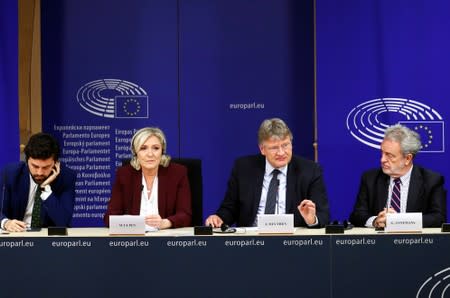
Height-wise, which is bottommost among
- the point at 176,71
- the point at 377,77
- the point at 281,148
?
the point at 281,148

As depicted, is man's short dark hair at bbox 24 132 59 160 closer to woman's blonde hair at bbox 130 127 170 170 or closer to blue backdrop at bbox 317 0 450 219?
woman's blonde hair at bbox 130 127 170 170

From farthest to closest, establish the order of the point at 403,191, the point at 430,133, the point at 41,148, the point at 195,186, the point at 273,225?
the point at 430,133
the point at 195,186
the point at 403,191
the point at 41,148
the point at 273,225

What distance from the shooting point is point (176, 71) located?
5.64m

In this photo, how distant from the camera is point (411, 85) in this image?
17.3 feet

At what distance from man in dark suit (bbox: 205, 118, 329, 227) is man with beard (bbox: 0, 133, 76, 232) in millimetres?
903

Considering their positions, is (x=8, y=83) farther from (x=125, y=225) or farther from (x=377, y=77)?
(x=377, y=77)

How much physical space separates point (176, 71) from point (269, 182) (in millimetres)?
1881

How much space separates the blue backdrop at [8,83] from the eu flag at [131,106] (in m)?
0.79

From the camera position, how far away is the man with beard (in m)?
3.93

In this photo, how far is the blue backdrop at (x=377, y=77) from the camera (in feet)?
17.2

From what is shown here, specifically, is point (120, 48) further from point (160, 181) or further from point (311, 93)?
point (160, 181)
